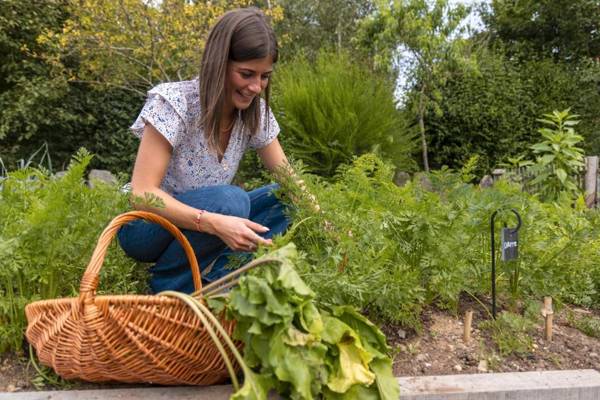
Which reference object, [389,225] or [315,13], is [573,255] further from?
[315,13]

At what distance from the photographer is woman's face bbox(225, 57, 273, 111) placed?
199cm

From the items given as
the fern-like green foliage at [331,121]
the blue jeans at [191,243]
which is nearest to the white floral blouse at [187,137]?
the blue jeans at [191,243]

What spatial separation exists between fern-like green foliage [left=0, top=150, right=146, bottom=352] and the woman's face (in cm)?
58

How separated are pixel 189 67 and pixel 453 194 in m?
6.58

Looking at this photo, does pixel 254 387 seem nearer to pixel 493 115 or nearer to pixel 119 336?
pixel 119 336

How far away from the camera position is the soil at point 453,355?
1765 mm

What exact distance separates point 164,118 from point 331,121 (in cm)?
318

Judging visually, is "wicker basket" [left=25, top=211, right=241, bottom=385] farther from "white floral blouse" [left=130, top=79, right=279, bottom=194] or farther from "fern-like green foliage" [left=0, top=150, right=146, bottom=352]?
"white floral blouse" [left=130, top=79, right=279, bottom=194]

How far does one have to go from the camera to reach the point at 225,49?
1.96m

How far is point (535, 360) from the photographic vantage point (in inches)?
76.3

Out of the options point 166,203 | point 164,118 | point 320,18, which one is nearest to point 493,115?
point 164,118

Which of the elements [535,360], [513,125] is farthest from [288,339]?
[513,125]

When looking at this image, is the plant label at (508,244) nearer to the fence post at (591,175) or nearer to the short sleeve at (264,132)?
the short sleeve at (264,132)

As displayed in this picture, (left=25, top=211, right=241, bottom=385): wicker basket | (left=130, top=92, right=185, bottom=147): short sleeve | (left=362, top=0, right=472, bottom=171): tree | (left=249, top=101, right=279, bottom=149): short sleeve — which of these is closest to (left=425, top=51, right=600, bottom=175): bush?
(left=362, top=0, right=472, bottom=171): tree
